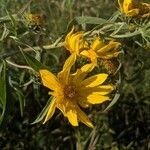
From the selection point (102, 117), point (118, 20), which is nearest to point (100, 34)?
point (118, 20)

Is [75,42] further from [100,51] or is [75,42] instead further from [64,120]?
[64,120]

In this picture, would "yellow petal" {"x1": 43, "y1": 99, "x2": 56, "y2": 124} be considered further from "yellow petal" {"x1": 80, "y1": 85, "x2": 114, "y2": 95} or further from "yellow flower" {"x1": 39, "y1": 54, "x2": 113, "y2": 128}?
"yellow petal" {"x1": 80, "y1": 85, "x2": 114, "y2": 95}

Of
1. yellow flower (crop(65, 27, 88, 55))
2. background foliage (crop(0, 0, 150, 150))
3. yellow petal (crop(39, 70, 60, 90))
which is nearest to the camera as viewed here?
yellow petal (crop(39, 70, 60, 90))

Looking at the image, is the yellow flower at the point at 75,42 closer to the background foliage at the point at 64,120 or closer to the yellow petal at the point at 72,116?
the yellow petal at the point at 72,116

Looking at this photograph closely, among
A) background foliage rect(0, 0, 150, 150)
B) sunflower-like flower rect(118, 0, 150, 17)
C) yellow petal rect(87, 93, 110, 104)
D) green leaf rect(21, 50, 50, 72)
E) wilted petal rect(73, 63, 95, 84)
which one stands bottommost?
background foliage rect(0, 0, 150, 150)

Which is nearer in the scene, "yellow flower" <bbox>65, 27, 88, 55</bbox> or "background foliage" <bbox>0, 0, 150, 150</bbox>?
"yellow flower" <bbox>65, 27, 88, 55</bbox>

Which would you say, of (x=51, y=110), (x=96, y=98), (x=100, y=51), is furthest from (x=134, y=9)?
(x=51, y=110)

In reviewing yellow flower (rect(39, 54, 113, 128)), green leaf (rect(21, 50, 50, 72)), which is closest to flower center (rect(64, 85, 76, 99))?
yellow flower (rect(39, 54, 113, 128))
